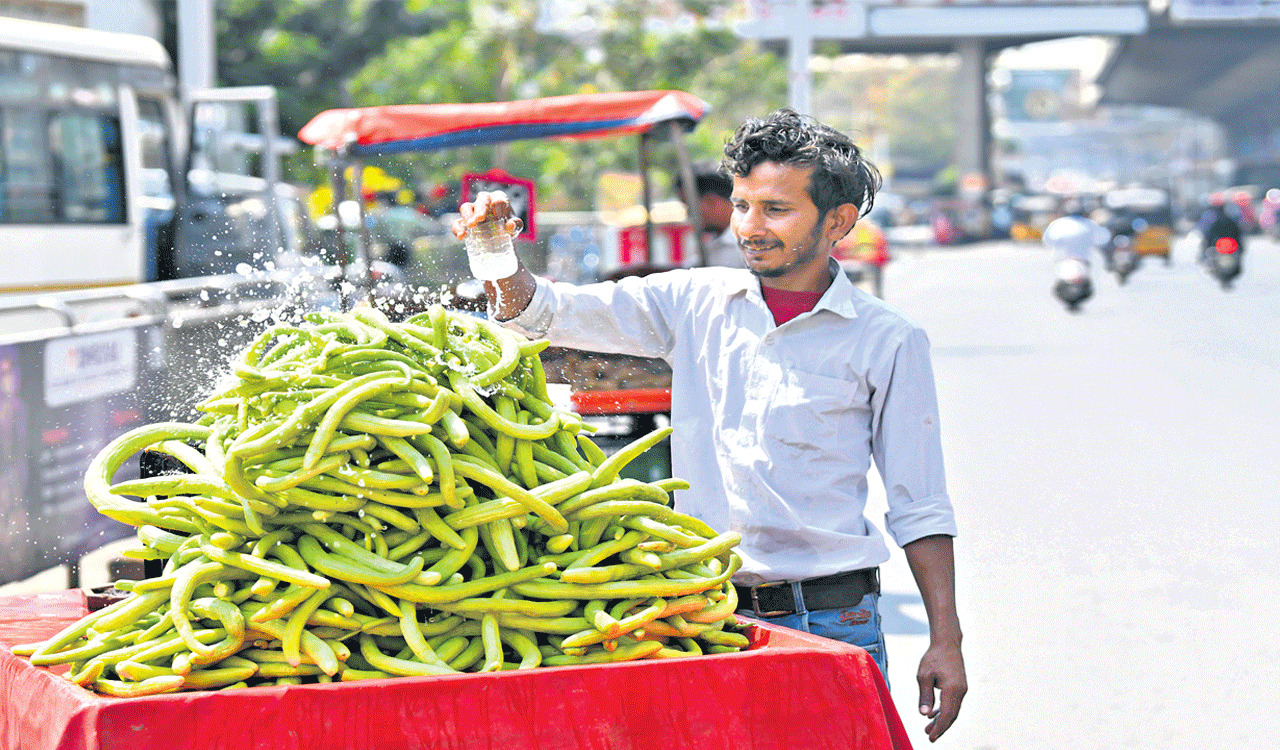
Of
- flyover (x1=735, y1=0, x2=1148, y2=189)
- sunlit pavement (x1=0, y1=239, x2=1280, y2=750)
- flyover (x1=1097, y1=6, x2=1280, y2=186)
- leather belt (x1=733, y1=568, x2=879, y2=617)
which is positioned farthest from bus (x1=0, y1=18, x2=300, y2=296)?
flyover (x1=1097, y1=6, x2=1280, y2=186)

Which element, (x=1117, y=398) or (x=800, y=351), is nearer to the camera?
(x=800, y=351)

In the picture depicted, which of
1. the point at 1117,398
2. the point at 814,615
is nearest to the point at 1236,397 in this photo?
the point at 1117,398

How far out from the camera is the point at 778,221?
8.93ft

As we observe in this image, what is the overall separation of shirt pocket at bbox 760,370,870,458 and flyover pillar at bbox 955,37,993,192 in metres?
69.3

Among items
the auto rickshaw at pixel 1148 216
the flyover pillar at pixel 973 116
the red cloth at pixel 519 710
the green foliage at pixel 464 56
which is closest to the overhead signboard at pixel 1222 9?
the flyover pillar at pixel 973 116

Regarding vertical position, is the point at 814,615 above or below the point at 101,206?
below

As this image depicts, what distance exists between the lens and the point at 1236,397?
11797 mm

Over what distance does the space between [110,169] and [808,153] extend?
13681 mm

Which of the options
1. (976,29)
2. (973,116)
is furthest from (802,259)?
(973,116)

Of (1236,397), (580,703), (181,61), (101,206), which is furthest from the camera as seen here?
(181,61)

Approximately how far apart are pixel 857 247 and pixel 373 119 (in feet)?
53.1

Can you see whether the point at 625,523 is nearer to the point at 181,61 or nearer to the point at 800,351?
the point at 800,351

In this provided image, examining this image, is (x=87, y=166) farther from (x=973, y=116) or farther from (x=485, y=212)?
(x=973, y=116)

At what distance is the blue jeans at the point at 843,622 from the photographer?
9.05 ft
